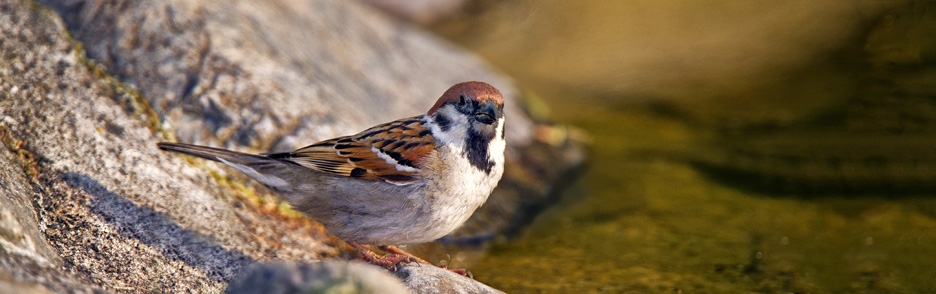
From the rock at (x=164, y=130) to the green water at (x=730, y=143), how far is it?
3.03ft

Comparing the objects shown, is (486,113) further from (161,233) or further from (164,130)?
(164,130)

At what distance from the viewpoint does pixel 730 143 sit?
8.61m

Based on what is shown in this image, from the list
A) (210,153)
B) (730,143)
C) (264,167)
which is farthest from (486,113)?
(730,143)

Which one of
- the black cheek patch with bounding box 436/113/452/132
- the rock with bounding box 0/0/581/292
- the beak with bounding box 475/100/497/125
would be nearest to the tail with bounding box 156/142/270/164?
the rock with bounding box 0/0/581/292

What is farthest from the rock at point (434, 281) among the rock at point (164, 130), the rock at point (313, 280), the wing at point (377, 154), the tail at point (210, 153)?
the tail at point (210, 153)

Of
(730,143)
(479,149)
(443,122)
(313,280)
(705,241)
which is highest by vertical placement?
(730,143)

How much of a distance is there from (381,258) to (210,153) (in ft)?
3.99

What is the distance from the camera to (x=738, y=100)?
9.70m

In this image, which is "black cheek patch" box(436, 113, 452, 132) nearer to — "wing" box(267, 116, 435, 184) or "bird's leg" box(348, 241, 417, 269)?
"wing" box(267, 116, 435, 184)

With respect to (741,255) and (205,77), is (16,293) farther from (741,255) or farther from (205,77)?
(741,255)

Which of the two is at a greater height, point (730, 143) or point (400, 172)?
point (730, 143)

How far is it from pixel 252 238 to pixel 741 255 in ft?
10.8

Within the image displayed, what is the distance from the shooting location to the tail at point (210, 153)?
5.39 meters

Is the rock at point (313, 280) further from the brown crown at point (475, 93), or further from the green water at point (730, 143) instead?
the green water at point (730, 143)
